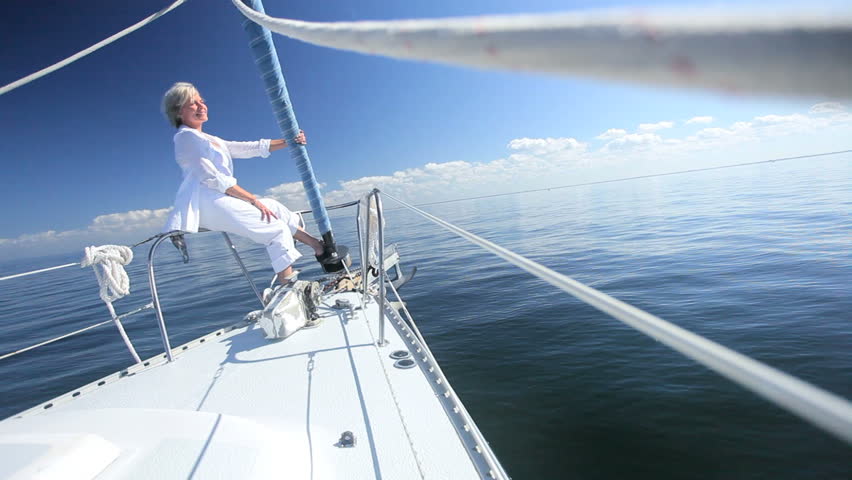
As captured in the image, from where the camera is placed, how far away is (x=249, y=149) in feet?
12.4

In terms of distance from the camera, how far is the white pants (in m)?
2.98

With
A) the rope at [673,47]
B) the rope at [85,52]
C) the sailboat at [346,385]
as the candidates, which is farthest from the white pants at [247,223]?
the rope at [673,47]

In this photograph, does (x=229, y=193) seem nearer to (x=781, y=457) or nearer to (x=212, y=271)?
(x=781, y=457)

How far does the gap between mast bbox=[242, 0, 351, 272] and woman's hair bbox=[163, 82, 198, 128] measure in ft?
3.55

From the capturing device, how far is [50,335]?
26.3ft

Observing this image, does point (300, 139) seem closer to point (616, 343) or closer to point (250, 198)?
point (250, 198)

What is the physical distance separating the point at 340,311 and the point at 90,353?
5777 mm

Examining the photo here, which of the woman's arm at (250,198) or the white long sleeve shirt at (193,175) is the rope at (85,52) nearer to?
the white long sleeve shirt at (193,175)

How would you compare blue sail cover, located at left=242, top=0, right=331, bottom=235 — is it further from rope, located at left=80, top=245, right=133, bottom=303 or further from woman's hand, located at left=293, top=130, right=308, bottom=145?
rope, located at left=80, top=245, right=133, bottom=303

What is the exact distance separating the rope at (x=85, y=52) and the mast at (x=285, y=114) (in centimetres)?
107

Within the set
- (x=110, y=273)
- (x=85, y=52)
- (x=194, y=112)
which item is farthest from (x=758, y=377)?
(x=85, y=52)

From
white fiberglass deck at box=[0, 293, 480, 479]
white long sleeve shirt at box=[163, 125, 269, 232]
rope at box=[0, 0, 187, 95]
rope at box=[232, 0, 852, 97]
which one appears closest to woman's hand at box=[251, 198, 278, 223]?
white long sleeve shirt at box=[163, 125, 269, 232]

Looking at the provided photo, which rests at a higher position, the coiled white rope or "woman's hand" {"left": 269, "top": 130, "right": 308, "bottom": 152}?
"woman's hand" {"left": 269, "top": 130, "right": 308, "bottom": 152}

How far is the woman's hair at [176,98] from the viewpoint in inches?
115
